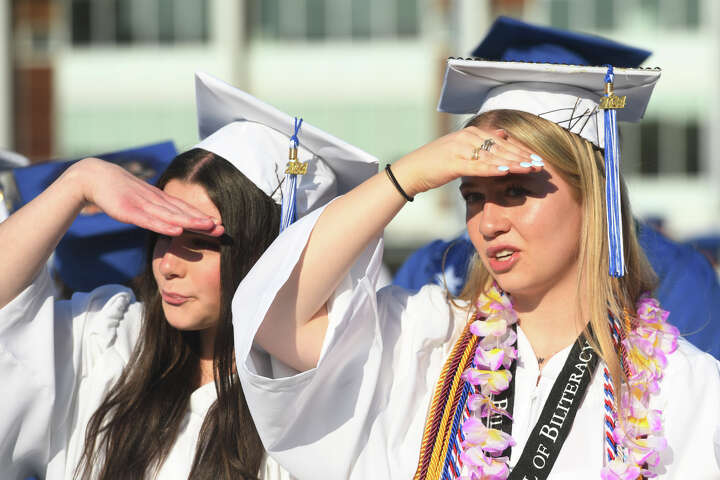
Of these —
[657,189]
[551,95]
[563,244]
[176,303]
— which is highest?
[551,95]

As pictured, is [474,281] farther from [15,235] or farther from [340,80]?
[340,80]

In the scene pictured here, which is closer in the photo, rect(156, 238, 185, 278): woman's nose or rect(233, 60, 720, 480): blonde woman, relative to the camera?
rect(233, 60, 720, 480): blonde woman

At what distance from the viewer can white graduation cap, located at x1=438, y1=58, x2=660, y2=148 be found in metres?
2.45

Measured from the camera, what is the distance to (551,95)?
2.49 metres

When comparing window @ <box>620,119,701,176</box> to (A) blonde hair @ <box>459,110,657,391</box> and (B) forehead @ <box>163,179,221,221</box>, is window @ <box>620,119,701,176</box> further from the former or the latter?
(B) forehead @ <box>163,179,221,221</box>

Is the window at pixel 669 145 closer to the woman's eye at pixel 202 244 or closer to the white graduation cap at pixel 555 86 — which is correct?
the white graduation cap at pixel 555 86

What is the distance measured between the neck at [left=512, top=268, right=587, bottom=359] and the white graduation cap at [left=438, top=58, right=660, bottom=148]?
0.42 meters

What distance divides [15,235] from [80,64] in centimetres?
1993

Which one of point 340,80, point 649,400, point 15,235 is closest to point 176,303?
point 15,235

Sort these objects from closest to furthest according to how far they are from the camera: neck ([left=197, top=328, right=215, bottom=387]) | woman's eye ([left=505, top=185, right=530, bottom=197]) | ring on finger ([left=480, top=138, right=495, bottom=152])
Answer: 1. ring on finger ([left=480, top=138, right=495, bottom=152])
2. woman's eye ([left=505, top=185, right=530, bottom=197])
3. neck ([left=197, top=328, right=215, bottom=387])

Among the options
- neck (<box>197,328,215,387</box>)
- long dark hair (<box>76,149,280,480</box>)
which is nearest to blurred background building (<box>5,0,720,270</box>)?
neck (<box>197,328,215,387</box>)

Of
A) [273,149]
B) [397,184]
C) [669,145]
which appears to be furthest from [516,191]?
[669,145]

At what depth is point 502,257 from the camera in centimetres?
241

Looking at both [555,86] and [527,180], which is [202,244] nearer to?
[527,180]
